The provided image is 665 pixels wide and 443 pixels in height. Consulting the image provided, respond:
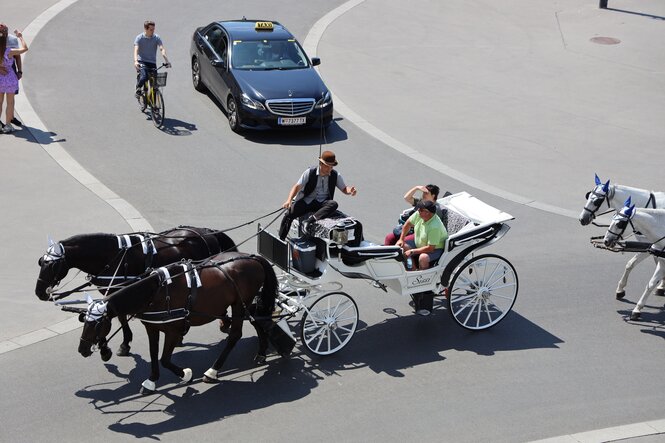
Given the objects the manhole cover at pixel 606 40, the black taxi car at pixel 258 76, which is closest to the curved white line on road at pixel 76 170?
the black taxi car at pixel 258 76

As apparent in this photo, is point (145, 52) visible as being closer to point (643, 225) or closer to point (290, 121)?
point (290, 121)

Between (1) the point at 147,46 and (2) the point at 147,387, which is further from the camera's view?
(1) the point at 147,46

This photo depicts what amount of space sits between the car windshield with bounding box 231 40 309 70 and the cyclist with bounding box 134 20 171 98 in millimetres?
1463

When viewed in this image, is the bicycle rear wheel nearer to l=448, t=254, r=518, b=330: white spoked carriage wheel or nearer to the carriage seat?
the carriage seat

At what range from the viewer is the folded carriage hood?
17422 millimetres

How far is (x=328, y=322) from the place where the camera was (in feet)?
33.5

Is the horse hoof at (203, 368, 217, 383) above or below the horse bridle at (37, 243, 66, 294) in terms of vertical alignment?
below

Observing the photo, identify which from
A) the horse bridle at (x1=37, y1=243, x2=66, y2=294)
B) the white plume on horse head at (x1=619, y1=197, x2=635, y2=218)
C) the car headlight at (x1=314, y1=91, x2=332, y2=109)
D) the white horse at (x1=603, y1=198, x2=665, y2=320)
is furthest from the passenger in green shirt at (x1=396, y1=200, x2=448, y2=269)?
the car headlight at (x1=314, y1=91, x2=332, y2=109)

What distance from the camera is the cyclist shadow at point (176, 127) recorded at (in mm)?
17391

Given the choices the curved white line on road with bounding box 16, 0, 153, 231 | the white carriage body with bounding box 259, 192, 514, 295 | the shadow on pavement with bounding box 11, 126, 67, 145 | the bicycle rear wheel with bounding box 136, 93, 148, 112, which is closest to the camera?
the white carriage body with bounding box 259, 192, 514, 295

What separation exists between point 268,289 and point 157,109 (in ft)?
27.7

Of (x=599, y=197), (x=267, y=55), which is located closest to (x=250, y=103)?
(x=267, y=55)

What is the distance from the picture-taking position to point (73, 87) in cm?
1894

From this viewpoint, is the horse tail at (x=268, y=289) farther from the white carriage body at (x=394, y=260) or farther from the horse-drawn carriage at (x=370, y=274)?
the white carriage body at (x=394, y=260)
